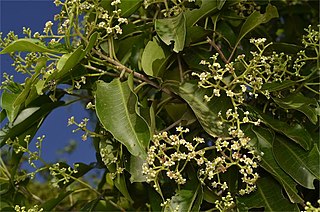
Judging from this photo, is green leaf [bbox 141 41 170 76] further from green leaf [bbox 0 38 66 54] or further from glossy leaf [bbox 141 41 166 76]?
green leaf [bbox 0 38 66 54]

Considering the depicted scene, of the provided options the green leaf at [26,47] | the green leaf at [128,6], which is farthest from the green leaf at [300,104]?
the green leaf at [26,47]

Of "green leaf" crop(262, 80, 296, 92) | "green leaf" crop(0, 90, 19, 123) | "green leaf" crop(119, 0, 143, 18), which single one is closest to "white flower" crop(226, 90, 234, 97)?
"green leaf" crop(262, 80, 296, 92)

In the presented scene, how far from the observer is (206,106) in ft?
4.03

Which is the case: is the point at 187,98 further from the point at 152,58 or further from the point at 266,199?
the point at 266,199

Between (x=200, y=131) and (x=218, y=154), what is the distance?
99 mm

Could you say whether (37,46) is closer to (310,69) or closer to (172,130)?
(172,130)

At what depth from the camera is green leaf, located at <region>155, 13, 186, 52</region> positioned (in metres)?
1.27

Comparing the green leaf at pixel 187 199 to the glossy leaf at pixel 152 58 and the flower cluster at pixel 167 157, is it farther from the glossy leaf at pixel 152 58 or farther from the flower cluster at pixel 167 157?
the glossy leaf at pixel 152 58

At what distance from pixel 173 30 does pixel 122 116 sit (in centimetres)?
24

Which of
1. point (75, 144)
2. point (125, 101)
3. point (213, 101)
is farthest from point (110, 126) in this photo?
point (75, 144)

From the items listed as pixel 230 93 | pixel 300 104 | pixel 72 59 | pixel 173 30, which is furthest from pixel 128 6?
pixel 300 104

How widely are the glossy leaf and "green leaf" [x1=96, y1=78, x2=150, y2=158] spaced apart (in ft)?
0.27

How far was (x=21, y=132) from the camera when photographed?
1523mm

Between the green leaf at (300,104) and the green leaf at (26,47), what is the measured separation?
1.63 ft
